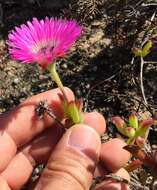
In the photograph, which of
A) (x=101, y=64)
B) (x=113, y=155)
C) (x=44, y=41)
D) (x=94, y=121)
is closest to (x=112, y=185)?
(x=113, y=155)

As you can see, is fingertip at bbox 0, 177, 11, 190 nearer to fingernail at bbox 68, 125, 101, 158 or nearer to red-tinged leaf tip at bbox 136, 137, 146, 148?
fingernail at bbox 68, 125, 101, 158

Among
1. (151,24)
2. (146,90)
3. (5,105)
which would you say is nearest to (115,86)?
(146,90)

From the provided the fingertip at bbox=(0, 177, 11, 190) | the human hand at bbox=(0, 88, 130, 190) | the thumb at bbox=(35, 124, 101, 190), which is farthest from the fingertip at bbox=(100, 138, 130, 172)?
the fingertip at bbox=(0, 177, 11, 190)

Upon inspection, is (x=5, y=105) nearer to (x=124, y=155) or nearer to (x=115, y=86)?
(x=115, y=86)

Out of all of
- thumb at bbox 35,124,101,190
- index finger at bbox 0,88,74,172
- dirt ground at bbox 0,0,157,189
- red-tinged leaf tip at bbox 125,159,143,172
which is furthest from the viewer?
dirt ground at bbox 0,0,157,189

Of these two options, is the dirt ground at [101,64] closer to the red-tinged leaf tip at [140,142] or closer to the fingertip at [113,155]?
the fingertip at [113,155]

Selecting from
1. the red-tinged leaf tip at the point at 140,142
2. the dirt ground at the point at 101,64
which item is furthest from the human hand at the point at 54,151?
the dirt ground at the point at 101,64
